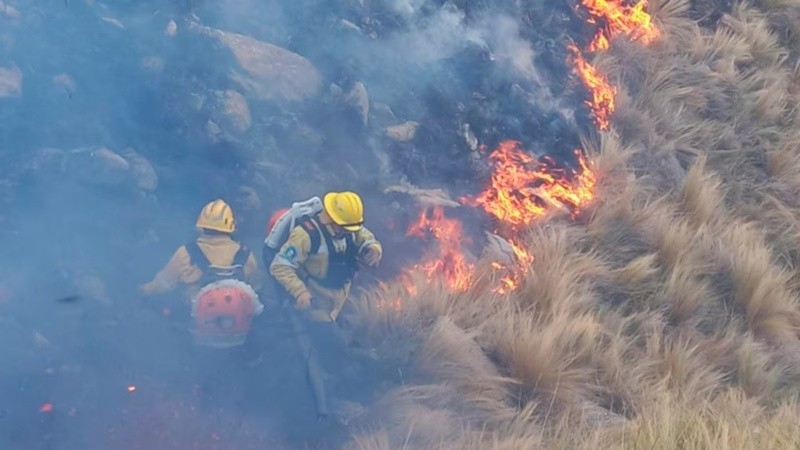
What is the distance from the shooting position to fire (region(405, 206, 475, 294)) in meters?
7.09

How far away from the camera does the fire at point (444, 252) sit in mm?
7094

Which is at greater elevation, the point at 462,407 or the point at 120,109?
the point at 462,407

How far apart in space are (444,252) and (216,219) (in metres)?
1.88

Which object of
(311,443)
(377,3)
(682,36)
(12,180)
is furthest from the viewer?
(682,36)

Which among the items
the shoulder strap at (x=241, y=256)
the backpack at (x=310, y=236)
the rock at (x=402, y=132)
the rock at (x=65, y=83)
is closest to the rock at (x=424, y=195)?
the rock at (x=402, y=132)

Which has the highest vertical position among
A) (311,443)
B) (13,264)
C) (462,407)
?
(462,407)

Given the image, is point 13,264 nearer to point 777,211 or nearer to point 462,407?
point 462,407

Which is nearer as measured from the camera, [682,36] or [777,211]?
[777,211]

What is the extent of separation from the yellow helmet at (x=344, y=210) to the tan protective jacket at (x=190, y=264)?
0.71 metres

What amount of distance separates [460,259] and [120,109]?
3020 mm

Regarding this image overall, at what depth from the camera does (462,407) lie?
5.84m

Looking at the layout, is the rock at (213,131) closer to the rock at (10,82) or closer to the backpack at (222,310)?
the rock at (10,82)

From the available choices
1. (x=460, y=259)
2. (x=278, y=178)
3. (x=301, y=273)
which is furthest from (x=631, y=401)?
(x=278, y=178)

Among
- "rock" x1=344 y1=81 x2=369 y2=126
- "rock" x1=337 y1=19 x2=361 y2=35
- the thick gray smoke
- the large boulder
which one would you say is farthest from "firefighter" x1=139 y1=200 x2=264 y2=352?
"rock" x1=337 y1=19 x2=361 y2=35
